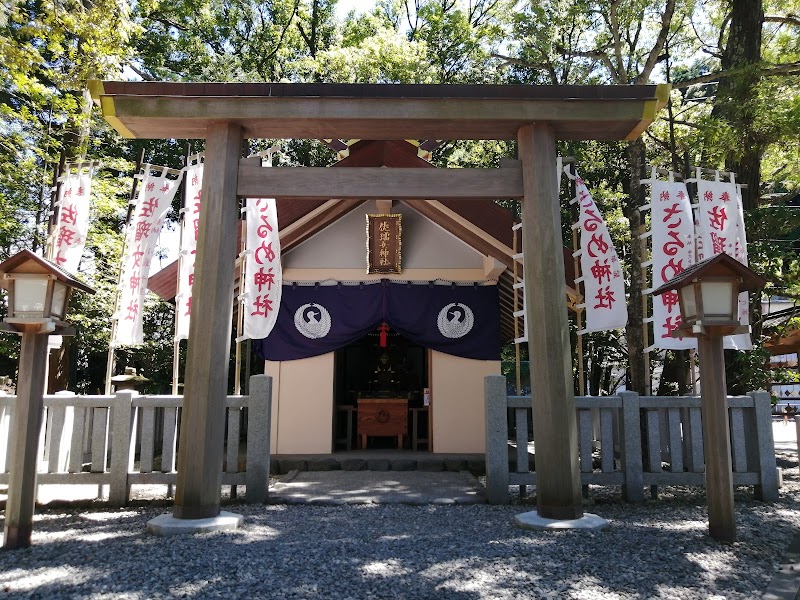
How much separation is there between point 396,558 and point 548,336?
2.19m

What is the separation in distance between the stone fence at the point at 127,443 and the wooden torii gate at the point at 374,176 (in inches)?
42.1

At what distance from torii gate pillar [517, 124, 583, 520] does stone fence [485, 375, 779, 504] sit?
112cm

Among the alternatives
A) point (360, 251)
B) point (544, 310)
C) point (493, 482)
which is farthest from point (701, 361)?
point (360, 251)

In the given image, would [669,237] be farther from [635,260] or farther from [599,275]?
[635,260]

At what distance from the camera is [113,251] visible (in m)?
13.6

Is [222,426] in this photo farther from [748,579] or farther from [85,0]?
[85,0]

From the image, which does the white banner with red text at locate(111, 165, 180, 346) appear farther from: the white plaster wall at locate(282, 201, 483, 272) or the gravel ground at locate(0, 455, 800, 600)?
the white plaster wall at locate(282, 201, 483, 272)

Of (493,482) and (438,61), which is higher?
(438,61)

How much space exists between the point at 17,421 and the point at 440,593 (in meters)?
3.27

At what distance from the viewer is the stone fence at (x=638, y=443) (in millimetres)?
6082

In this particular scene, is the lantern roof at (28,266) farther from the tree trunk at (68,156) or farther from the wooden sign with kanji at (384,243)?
the tree trunk at (68,156)

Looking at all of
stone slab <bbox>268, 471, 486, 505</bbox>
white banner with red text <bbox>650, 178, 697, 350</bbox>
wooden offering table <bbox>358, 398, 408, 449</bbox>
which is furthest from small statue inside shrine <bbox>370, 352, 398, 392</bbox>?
white banner with red text <bbox>650, 178, 697, 350</bbox>

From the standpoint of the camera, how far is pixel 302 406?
390 inches

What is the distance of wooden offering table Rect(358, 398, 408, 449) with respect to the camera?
1046 cm
